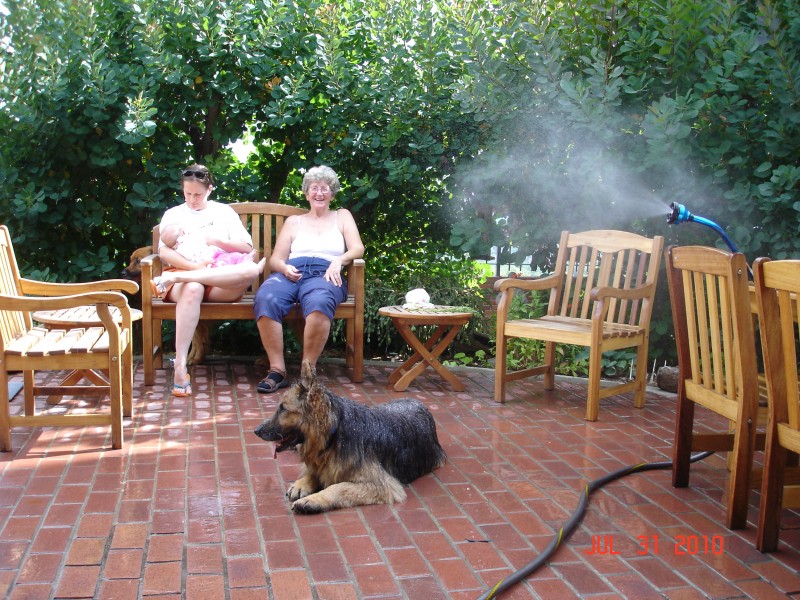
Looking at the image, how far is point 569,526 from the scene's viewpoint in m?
3.26

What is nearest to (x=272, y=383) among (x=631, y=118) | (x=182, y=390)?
(x=182, y=390)

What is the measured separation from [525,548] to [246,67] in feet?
16.4

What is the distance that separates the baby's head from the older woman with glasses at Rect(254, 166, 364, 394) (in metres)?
0.70

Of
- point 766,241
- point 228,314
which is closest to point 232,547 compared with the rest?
point 228,314

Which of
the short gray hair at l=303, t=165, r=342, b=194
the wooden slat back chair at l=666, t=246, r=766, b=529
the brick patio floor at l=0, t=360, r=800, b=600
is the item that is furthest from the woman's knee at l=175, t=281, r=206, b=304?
the wooden slat back chair at l=666, t=246, r=766, b=529

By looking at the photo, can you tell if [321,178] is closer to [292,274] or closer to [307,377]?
[292,274]

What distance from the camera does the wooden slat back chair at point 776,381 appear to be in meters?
2.83

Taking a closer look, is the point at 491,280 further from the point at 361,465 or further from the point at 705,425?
the point at 361,465

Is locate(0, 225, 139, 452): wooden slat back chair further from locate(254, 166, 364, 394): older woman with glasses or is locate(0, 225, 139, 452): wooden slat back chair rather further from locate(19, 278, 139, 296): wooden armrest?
locate(254, 166, 364, 394): older woman with glasses

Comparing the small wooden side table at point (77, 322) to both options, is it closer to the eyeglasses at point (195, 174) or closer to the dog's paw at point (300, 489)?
the eyeglasses at point (195, 174)

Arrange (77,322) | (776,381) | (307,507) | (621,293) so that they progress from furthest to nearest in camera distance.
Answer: (621,293)
(77,322)
(307,507)
(776,381)

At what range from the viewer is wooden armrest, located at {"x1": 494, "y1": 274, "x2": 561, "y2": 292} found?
18.3 feet

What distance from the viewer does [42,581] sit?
2711 mm

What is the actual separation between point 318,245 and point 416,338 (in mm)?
1056
